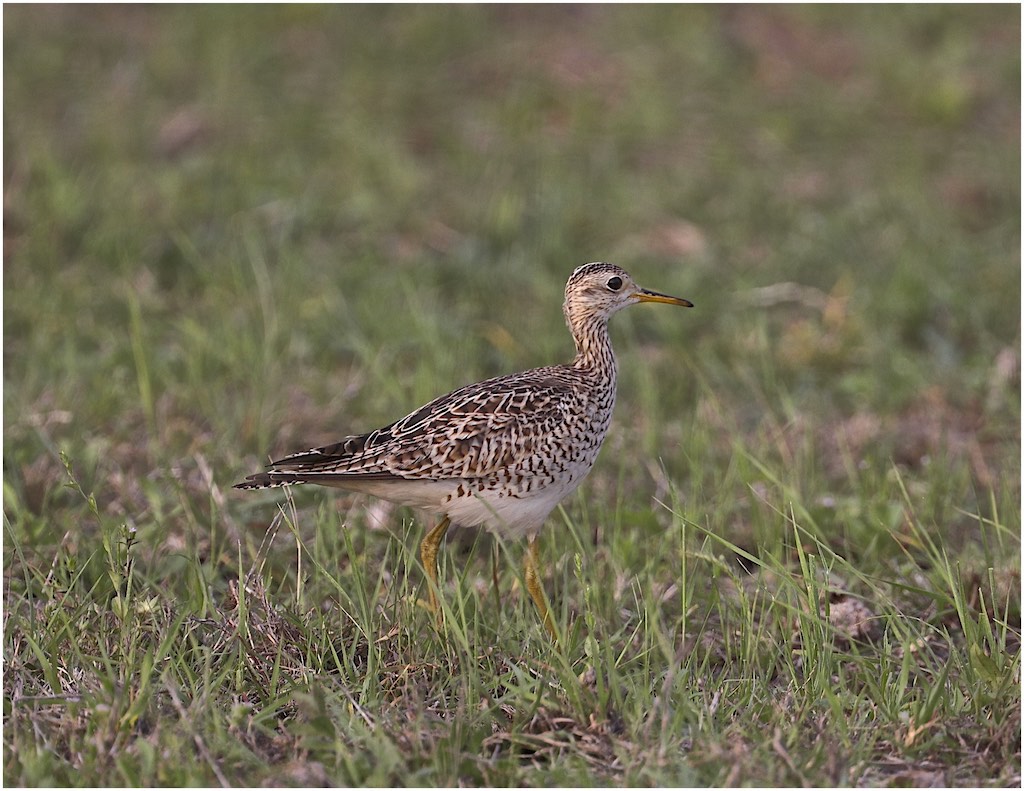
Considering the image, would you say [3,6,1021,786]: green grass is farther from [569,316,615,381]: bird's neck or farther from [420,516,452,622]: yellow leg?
[569,316,615,381]: bird's neck

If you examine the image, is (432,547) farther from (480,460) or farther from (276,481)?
(276,481)

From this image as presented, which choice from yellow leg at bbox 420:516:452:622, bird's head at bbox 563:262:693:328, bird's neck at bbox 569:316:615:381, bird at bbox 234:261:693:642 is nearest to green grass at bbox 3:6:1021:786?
yellow leg at bbox 420:516:452:622

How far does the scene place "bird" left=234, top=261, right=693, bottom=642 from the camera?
4680 mm

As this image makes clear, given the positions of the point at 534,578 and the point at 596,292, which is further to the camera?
the point at 596,292

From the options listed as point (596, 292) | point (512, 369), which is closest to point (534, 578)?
point (596, 292)

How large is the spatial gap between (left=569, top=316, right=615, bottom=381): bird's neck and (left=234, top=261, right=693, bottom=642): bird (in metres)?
0.23

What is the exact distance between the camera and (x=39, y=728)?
12.7 ft

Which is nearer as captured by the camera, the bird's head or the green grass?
the green grass

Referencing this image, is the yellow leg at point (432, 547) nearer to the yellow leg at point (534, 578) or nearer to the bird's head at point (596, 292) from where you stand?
the yellow leg at point (534, 578)

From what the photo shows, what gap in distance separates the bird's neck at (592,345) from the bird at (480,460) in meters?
0.23

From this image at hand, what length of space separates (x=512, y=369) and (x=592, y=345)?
2083 millimetres

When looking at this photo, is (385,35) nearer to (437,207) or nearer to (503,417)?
(437,207)

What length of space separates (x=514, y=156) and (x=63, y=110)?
3185mm

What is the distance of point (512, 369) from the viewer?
287 inches
